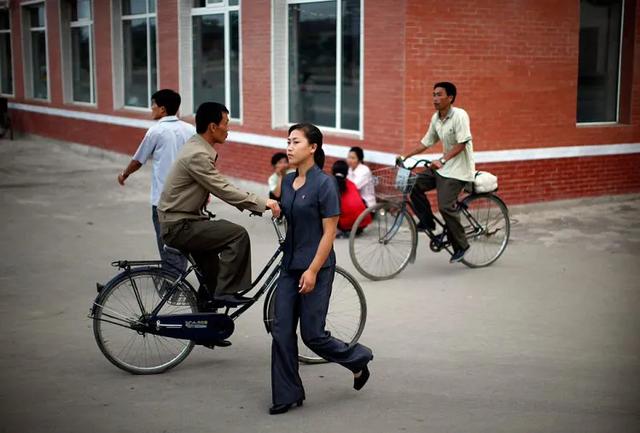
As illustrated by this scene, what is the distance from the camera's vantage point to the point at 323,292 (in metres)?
6.02

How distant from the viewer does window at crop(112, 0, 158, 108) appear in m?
19.5

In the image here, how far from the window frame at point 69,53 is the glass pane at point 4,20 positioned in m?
4.68

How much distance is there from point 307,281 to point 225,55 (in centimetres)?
1135

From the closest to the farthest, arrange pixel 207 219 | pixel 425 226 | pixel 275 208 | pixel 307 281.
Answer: pixel 307 281 → pixel 275 208 → pixel 207 219 → pixel 425 226

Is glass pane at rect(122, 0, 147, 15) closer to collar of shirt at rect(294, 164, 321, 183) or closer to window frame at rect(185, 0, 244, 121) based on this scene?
window frame at rect(185, 0, 244, 121)

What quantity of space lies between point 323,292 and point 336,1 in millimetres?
8601

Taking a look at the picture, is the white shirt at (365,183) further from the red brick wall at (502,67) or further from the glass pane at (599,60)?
the glass pane at (599,60)

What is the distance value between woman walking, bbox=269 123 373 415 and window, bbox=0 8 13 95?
76.5ft

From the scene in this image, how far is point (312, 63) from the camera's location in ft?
48.3

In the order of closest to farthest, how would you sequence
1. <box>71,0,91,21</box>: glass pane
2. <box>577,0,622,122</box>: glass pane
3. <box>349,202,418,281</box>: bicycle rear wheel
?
<box>349,202,418,281</box>: bicycle rear wheel → <box>577,0,622,122</box>: glass pane → <box>71,0,91,21</box>: glass pane

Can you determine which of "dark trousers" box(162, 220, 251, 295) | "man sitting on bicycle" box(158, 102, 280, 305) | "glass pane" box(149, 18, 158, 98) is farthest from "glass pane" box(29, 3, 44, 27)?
"dark trousers" box(162, 220, 251, 295)

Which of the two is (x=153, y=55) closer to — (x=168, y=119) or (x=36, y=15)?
(x=36, y=15)

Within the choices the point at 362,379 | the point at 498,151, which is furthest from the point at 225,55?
the point at 362,379

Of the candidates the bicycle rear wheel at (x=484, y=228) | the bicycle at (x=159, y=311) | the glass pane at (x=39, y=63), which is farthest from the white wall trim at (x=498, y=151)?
the glass pane at (x=39, y=63)
